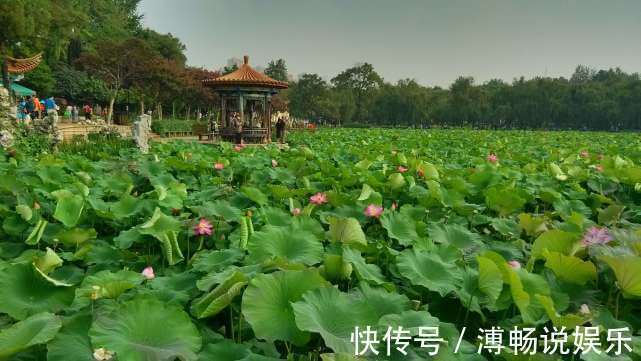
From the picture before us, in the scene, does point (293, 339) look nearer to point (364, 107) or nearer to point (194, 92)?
point (194, 92)

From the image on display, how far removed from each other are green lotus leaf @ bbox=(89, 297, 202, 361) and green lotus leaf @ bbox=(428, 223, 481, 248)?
4.10 ft

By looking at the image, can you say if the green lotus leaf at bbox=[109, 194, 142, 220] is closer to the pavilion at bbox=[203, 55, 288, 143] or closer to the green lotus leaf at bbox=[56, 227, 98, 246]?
the green lotus leaf at bbox=[56, 227, 98, 246]

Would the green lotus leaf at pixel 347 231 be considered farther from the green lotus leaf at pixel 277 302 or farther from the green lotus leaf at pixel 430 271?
the green lotus leaf at pixel 277 302

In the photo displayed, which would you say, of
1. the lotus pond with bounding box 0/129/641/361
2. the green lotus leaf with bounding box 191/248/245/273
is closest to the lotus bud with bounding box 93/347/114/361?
the lotus pond with bounding box 0/129/641/361

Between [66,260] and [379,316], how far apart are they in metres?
1.48

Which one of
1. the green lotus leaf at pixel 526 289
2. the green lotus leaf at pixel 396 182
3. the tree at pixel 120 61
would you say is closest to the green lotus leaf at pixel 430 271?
the green lotus leaf at pixel 526 289

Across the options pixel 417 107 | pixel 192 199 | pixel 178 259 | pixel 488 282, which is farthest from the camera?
pixel 417 107

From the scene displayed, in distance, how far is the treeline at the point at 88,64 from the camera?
1769 centimetres

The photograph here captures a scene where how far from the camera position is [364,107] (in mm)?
55281

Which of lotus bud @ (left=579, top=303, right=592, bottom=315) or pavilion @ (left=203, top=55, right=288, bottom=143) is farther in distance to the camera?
pavilion @ (left=203, top=55, right=288, bottom=143)

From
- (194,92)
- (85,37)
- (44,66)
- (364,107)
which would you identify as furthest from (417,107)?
(44,66)

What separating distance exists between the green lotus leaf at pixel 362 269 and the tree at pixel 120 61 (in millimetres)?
25526

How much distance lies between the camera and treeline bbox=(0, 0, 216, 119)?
17.7 meters

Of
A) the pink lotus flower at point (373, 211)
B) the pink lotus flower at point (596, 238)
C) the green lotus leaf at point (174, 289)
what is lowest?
the green lotus leaf at point (174, 289)
